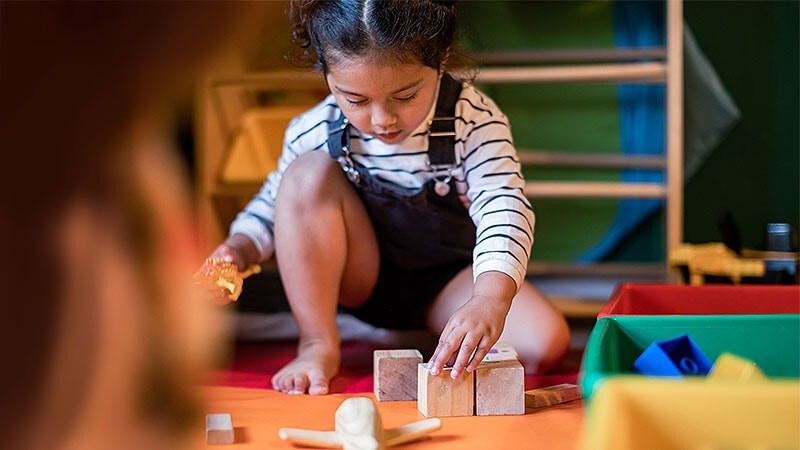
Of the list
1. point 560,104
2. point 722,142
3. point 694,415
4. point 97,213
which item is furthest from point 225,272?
point 722,142

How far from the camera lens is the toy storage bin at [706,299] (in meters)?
0.93

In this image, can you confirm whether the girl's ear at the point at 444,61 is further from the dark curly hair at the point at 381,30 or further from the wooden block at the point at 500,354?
the wooden block at the point at 500,354

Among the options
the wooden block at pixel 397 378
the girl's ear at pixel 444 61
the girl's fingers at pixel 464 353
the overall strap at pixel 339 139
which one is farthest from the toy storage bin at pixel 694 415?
the overall strap at pixel 339 139

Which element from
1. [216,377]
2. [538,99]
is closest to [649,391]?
[216,377]

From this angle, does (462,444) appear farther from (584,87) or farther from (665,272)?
(584,87)

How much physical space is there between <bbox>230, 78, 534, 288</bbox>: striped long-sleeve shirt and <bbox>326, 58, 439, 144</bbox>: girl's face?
137 mm

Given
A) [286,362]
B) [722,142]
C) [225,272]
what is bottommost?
[286,362]

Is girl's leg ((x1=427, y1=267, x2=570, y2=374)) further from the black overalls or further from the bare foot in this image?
the bare foot

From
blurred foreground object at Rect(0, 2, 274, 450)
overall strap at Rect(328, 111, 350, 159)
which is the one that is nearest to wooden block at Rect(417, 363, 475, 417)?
overall strap at Rect(328, 111, 350, 159)

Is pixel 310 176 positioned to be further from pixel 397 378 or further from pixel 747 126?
pixel 747 126

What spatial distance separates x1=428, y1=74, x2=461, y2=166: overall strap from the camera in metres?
1.03

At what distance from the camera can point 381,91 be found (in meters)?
0.85

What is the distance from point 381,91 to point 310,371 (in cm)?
33

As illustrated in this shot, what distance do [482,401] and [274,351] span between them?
20.7 inches
